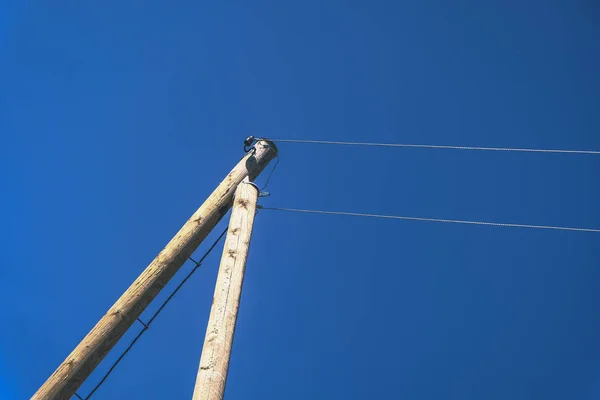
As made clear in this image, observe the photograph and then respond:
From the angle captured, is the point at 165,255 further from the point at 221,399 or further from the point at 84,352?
the point at 221,399

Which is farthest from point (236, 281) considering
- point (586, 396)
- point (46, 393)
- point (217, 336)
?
point (586, 396)

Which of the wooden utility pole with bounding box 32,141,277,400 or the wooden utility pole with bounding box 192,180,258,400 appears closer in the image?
the wooden utility pole with bounding box 192,180,258,400

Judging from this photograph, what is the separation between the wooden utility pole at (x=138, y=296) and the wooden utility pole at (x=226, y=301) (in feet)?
0.60

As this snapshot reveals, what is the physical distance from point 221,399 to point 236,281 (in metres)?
1.06

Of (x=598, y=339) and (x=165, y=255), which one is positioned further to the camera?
(x=598, y=339)

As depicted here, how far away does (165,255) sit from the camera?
5.16 m

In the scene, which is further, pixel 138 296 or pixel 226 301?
pixel 138 296

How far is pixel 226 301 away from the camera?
4.55 meters

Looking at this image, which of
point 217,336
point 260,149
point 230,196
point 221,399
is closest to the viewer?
point 221,399

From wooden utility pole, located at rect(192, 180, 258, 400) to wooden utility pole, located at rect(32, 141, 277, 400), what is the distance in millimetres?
184

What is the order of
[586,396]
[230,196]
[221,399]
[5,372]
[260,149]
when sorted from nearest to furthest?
[221,399] → [230,196] → [260,149] → [5,372] → [586,396]

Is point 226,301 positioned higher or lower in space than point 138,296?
higher

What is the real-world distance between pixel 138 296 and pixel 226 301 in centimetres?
90

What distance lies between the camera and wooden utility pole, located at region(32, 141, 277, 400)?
468 centimetres
